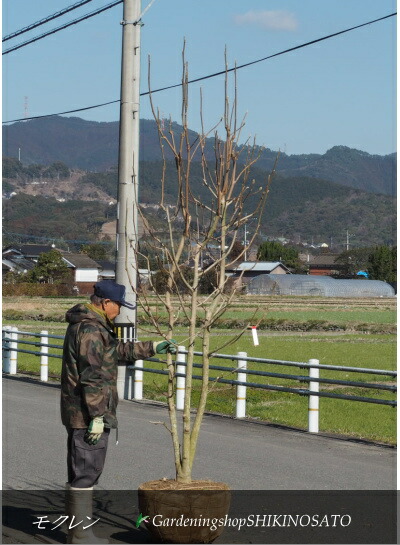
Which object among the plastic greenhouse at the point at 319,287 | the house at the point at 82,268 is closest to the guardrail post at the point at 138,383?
the plastic greenhouse at the point at 319,287

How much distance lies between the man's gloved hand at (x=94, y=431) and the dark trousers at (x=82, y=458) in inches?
2.9

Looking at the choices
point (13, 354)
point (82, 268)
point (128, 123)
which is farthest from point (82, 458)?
point (82, 268)

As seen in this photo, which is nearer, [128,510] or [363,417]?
[128,510]

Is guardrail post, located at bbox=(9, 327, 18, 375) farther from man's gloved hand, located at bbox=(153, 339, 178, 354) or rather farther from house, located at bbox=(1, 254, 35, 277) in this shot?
house, located at bbox=(1, 254, 35, 277)

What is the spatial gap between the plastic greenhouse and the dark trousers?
118 meters

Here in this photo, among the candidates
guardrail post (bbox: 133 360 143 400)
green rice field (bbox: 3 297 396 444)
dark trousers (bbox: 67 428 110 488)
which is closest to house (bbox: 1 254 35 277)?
green rice field (bbox: 3 297 396 444)

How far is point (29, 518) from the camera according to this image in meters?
8.80

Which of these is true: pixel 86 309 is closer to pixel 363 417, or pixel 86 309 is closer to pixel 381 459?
pixel 381 459

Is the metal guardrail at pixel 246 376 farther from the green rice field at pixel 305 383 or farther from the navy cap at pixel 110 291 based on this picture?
the navy cap at pixel 110 291

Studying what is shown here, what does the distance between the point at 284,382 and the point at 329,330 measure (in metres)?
31.2

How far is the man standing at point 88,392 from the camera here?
738cm

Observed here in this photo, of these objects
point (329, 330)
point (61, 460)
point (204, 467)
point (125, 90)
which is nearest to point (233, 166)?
point (204, 467)

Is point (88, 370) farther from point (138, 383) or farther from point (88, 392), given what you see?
point (138, 383)

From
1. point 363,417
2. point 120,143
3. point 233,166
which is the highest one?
point 120,143
